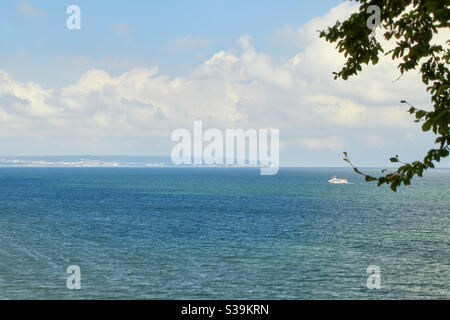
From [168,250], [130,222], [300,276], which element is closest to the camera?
[300,276]

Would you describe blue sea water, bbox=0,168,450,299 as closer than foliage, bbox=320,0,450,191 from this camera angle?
No

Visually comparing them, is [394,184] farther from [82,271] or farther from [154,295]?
[82,271]

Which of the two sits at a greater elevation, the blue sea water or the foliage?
the foliage

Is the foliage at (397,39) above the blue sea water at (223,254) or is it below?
above

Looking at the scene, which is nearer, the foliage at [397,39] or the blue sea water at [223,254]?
the foliage at [397,39]

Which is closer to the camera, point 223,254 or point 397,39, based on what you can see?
point 397,39

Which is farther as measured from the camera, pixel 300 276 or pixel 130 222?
pixel 130 222

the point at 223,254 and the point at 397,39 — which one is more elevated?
the point at 397,39
